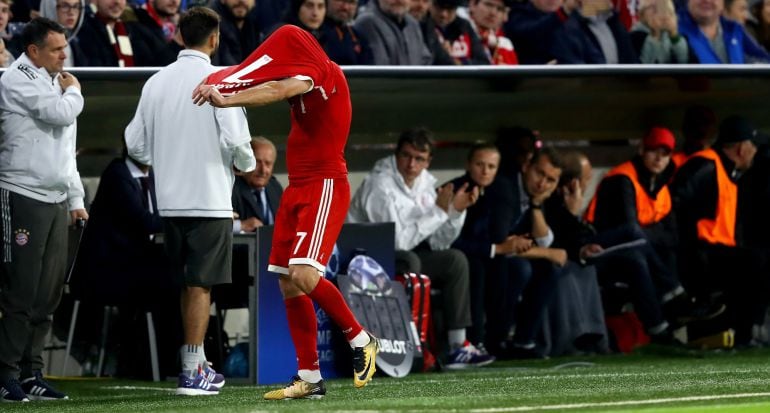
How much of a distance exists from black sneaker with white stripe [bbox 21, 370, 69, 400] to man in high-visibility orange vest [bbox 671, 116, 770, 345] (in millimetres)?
5930

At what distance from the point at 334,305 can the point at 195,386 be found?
1174 mm

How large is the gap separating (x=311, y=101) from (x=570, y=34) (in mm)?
5322

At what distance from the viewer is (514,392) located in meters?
7.57

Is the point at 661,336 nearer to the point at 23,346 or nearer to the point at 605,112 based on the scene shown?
the point at 605,112

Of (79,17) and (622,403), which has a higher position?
(79,17)

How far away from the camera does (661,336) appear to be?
12383 millimetres

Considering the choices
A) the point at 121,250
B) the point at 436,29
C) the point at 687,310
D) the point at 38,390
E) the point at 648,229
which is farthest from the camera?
the point at 648,229

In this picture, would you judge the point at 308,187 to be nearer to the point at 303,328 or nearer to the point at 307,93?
the point at 307,93

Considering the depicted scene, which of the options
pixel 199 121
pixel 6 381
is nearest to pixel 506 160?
pixel 199 121

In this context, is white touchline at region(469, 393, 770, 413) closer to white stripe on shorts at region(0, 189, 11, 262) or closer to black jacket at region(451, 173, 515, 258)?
white stripe on shorts at region(0, 189, 11, 262)

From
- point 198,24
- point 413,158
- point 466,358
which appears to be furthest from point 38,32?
point 466,358

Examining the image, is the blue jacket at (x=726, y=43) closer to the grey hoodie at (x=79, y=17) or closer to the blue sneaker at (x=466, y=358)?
the blue sneaker at (x=466, y=358)

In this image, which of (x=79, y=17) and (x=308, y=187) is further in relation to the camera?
(x=79, y=17)

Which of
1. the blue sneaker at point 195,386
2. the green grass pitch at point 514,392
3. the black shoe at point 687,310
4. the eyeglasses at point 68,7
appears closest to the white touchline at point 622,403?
the green grass pitch at point 514,392
